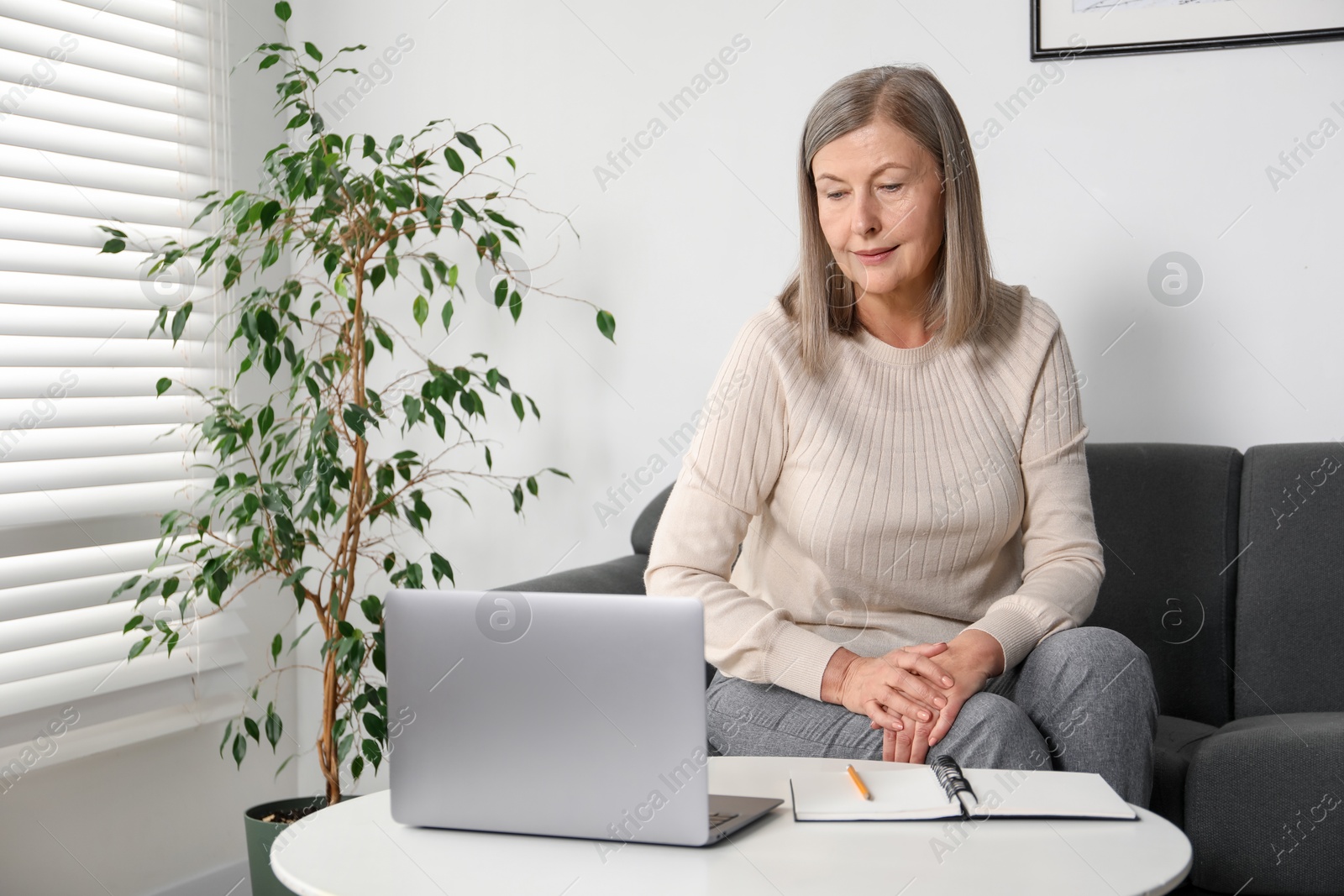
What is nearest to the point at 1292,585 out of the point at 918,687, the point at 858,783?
the point at 918,687

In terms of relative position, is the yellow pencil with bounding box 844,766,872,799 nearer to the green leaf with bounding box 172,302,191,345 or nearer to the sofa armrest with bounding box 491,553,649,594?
the sofa armrest with bounding box 491,553,649,594

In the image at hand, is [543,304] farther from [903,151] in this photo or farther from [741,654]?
[741,654]

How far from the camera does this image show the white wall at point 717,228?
2020 millimetres

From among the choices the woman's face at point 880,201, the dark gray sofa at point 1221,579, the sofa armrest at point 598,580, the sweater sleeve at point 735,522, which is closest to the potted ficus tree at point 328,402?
the sofa armrest at point 598,580

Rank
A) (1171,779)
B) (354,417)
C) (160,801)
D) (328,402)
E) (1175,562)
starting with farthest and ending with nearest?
(328,402), (160,801), (354,417), (1175,562), (1171,779)

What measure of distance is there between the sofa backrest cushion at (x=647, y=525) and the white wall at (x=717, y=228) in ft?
0.87

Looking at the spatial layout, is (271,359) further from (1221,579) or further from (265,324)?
(1221,579)

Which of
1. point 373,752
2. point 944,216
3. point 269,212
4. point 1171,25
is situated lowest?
point 373,752

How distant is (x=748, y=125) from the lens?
235 centimetres

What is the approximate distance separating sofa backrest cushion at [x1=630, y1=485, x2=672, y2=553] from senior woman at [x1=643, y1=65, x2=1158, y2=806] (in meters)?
0.48

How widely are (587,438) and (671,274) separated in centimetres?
39

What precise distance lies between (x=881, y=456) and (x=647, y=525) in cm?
71

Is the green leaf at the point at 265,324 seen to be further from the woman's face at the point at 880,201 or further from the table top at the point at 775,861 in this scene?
the table top at the point at 775,861

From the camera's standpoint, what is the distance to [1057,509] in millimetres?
1595
